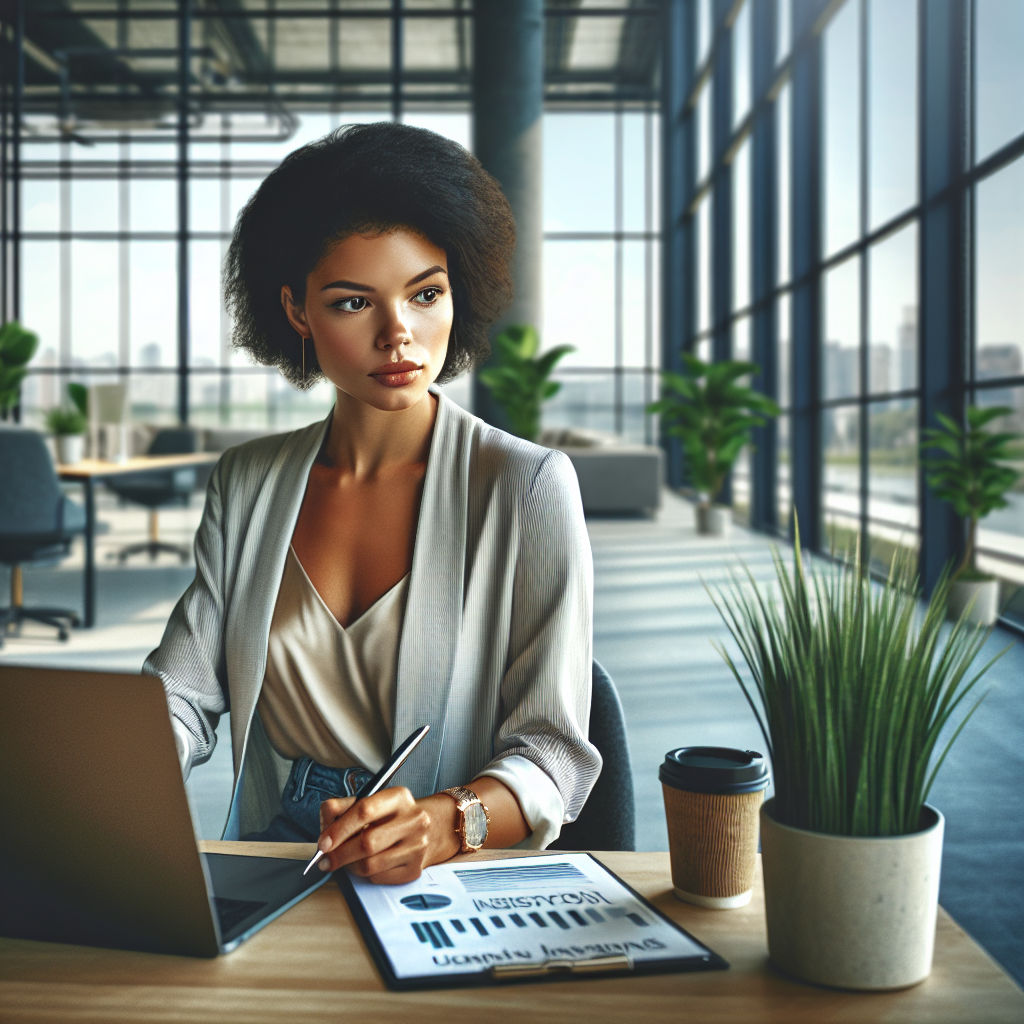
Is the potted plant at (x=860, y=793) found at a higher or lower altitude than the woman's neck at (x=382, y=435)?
lower

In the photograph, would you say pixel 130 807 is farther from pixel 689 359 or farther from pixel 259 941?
pixel 689 359

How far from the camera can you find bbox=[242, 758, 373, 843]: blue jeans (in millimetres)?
1181

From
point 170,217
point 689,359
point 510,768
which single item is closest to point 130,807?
point 510,768

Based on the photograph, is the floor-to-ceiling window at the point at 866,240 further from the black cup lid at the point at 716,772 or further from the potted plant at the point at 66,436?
the potted plant at the point at 66,436

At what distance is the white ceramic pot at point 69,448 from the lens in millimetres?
5336

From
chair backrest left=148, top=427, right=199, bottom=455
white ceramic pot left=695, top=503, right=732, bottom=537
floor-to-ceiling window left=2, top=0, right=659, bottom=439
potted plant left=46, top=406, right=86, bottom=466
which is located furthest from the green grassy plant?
floor-to-ceiling window left=2, top=0, right=659, bottom=439

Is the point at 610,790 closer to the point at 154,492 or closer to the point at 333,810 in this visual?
the point at 333,810

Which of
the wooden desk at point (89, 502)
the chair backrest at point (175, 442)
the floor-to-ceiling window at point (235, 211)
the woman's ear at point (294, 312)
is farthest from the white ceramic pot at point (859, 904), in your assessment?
the floor-to-ceiling window at point (235, 211)

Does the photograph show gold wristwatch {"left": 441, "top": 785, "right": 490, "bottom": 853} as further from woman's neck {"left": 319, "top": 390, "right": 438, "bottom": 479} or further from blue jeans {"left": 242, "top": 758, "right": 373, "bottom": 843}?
woman's neck {"left": 319, "top": 390, "right": 438, "bottom": 479}

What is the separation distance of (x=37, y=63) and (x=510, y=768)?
16350 mm

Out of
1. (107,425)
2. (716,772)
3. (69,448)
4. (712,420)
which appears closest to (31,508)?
(69,448)

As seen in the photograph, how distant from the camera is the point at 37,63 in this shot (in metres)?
14.4

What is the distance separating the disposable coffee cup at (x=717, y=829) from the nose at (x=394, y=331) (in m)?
0.59

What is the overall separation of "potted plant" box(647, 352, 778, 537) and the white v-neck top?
766 cm
